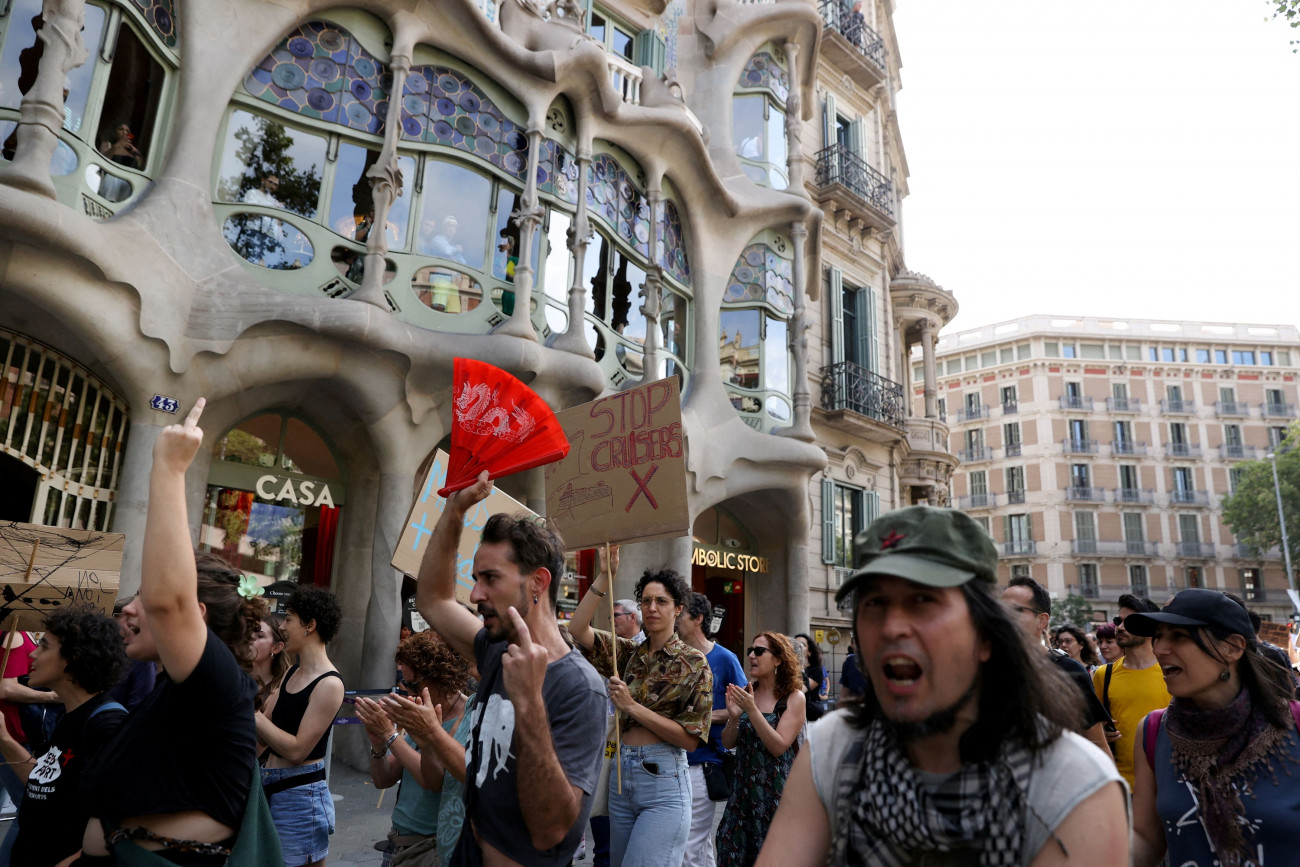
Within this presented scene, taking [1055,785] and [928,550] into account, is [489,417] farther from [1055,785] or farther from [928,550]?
[1055,785]

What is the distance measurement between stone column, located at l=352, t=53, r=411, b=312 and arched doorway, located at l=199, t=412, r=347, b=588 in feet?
8.47

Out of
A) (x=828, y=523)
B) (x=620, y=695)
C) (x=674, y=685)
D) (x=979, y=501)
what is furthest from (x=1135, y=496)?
(x=620, y=695)

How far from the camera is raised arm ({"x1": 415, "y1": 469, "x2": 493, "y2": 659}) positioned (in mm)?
3234

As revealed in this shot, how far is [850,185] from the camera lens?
21359mm

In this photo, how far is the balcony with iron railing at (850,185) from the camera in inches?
811

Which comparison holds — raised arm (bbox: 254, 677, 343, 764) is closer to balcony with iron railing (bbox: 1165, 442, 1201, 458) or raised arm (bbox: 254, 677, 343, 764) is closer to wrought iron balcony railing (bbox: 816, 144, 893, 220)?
wrought iron balcony railing (bbox: 816, 144, 893, 220)

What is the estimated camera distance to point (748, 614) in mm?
18547

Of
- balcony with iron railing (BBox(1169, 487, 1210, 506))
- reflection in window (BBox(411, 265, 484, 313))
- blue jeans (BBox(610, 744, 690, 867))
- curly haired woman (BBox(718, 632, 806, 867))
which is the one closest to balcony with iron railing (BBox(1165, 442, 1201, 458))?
balcony with iron railing (BBox(1169, 487, 1210, 506))

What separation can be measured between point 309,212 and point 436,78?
2.79 metres

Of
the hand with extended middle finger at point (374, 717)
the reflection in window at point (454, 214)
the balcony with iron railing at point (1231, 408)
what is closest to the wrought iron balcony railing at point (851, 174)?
the reflection in window at point (454, 214)

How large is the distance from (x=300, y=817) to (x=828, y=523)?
621 inches

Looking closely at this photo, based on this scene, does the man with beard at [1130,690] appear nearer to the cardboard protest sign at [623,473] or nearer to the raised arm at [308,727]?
the cardboard protest sign at [623,473]

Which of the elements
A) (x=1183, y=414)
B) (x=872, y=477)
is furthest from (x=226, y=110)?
(x=1183, y=414)

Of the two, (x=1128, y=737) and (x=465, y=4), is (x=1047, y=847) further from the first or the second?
(x=465, y=4)
